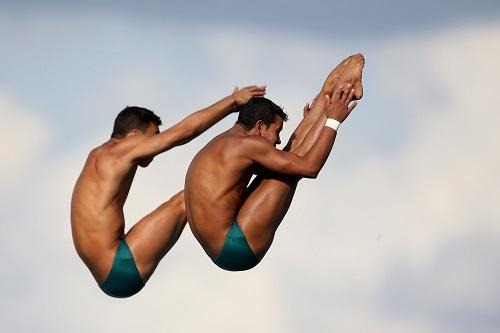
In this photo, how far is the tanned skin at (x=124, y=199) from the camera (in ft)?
46.0

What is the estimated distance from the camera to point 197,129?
14.0 metres

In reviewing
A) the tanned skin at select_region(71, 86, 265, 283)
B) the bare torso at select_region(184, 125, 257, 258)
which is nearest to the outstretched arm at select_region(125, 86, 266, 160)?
the tanned skin at select_region(71, 86, 265, 283)

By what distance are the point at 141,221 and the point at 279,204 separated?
1.87 meters

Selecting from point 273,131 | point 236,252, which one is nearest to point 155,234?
point 236,252

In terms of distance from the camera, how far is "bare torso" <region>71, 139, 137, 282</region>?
1419cm

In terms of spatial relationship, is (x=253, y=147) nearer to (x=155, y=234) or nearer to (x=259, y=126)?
(x=259, y=126)

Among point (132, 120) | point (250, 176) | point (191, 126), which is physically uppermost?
point (132, 120)

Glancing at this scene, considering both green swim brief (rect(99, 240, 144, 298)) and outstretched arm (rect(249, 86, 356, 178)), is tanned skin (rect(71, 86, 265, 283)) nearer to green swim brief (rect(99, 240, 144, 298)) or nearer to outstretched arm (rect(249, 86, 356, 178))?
green swim brief (rect(99, 240, 144, 298))

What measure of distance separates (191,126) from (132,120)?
86 cm

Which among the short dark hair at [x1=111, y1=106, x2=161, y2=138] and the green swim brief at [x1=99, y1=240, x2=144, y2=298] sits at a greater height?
the short dark hair at [x1=111, y1=106, x2=161, y2=138]

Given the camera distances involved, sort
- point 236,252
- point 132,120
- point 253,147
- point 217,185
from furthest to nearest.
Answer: point 132,120, point 236,252, point 217,185, point 253,147

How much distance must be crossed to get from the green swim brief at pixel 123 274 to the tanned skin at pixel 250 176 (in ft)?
3.09

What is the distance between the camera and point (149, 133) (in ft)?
47.3

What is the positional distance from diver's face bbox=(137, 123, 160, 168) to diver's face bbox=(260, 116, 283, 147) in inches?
55.7
